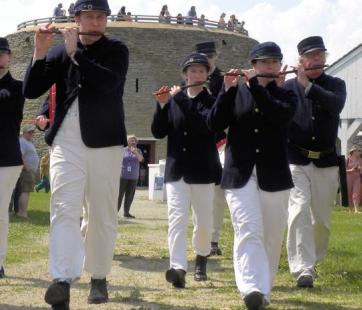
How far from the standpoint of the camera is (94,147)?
→ 5.40 m

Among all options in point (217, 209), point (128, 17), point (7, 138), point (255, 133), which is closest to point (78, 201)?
point (255, 133)

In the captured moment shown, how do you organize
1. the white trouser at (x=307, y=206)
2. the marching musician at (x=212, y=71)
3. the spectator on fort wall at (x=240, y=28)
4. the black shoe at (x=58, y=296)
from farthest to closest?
the spectator on fort wall at (x=240, y=28) < the marching musician at (x=212, y=71) < the white trouser at (x=307, y=206) < the black shoe at (x=58, y=296)

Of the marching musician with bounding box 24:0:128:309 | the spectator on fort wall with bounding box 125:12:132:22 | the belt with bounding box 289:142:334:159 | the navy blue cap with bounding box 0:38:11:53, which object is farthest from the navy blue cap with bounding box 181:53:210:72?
the spectator on fort wall with bounding box 125:12:132:22

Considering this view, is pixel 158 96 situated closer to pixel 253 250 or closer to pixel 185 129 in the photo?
pixel 185 129

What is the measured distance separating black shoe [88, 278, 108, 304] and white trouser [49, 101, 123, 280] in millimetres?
50

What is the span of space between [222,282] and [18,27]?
49700 millimetres

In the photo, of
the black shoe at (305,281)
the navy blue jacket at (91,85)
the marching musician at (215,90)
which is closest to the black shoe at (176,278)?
the black shoe at (305,281)

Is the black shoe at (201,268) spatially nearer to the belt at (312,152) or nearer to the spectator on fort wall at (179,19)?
the belt at (312,152)

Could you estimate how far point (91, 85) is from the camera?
542 centimetres

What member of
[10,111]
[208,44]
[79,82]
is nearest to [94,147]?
[79,82]

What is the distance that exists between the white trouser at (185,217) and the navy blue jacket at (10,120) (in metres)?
1.35

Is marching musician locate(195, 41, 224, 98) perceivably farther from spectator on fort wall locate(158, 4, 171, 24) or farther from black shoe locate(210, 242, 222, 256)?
spectator on fort wall locate(158, 4, 171, 24)

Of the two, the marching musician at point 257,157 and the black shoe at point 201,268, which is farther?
the black shoe at point 201,268

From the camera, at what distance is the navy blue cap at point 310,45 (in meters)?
6.72
